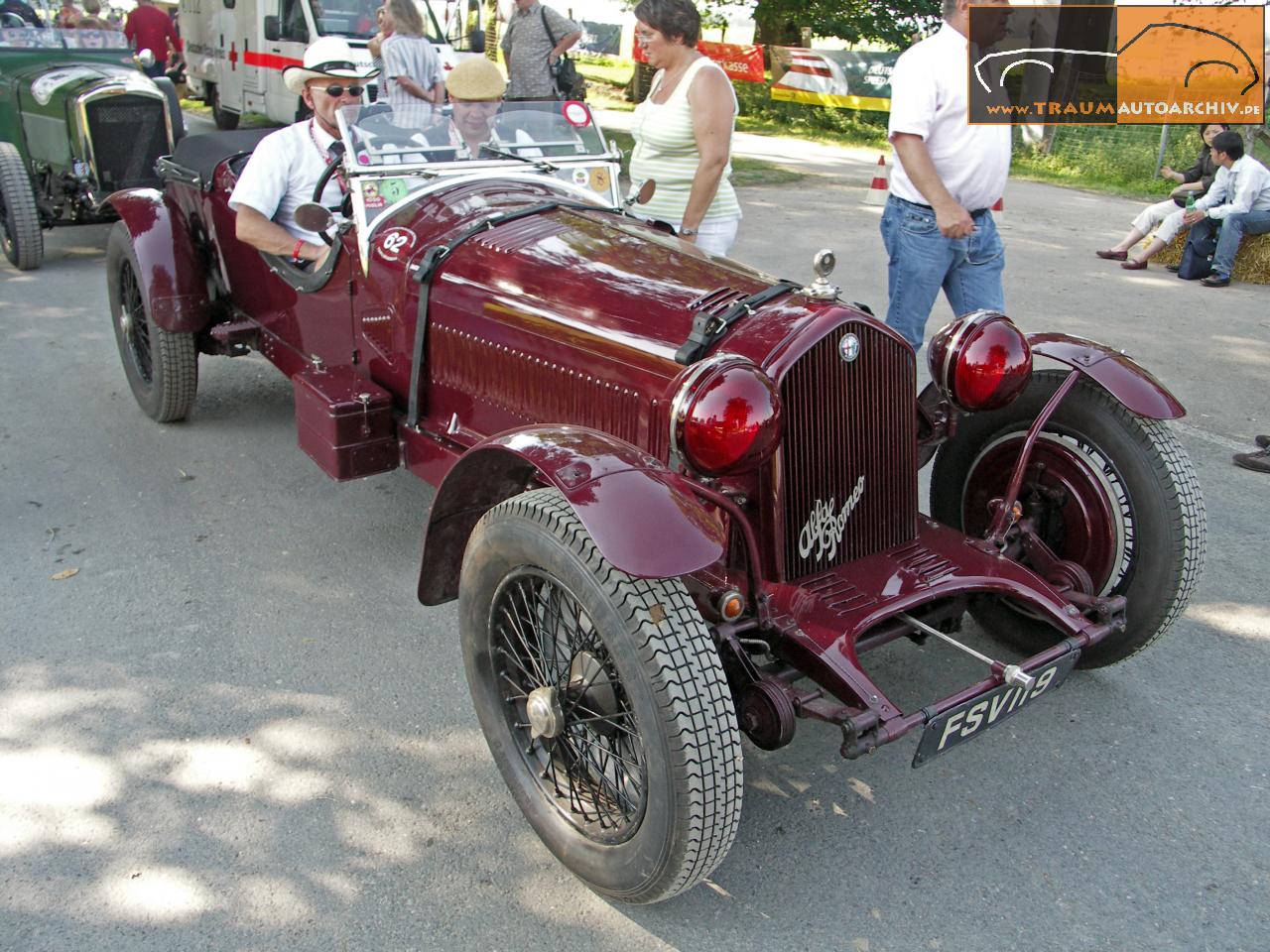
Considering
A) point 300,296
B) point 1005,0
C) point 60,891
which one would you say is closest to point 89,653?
point 60,891

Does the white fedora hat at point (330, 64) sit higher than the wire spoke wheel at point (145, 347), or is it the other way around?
the white fedora hat at point (330, 64)

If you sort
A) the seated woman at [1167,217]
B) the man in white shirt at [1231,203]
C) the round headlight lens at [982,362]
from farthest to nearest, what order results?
the seated woman at [1167,217] → the man in white shirt at [1231,203] → the round headlight lens at [982,362]

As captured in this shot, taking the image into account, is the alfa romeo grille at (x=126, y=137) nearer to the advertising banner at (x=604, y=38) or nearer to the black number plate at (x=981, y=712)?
the black number plate at (x=981, y=712)

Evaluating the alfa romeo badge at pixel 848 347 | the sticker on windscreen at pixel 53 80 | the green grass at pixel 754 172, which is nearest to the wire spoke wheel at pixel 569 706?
the alfa romeo badge at pixel 848 347

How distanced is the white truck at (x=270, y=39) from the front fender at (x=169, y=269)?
682 cm

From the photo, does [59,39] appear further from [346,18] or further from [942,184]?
[942,184]

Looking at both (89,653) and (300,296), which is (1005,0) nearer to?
(300,296)

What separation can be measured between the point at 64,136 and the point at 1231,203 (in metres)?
9.12

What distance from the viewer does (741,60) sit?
1970 centimetres

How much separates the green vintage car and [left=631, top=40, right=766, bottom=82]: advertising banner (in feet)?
44.4

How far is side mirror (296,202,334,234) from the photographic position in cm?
333

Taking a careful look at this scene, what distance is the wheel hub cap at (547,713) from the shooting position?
2.35m

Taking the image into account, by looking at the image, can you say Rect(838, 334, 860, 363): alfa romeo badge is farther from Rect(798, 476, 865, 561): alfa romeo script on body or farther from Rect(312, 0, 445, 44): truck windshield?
Rect(312, 0, 445, 44): truck windshield
